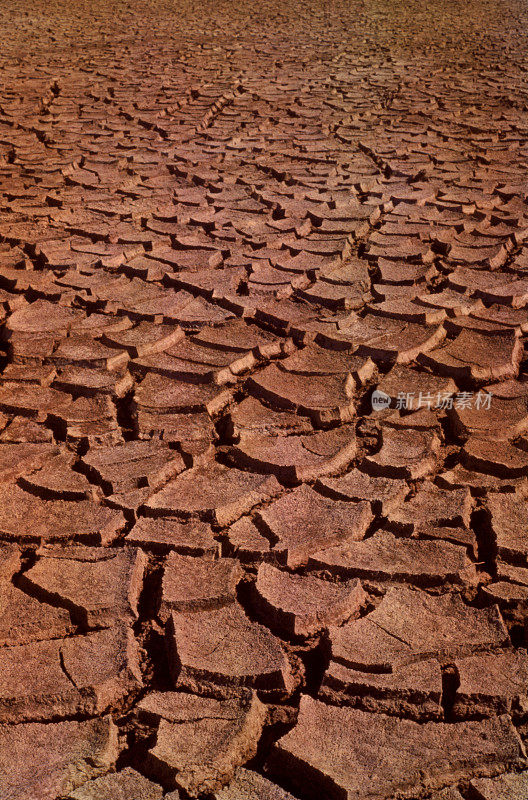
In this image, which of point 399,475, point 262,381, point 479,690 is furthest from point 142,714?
point 262,381

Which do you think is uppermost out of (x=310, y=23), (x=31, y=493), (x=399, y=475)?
(x=310, y=23)

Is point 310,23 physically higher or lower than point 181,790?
higher

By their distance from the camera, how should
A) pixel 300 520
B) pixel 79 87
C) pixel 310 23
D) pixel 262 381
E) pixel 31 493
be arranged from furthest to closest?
1. pixel 310 23
2. pixel 79 87
3. pixel 262 381
4. pixel 31 493
5. pixel 300 520

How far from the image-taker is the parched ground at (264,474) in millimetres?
1334

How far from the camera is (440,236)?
11.8ft

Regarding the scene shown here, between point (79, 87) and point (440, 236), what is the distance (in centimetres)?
480

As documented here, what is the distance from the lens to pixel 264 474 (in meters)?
2.05

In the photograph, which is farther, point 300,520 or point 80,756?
point 300,520

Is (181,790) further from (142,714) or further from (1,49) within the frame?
(1,49)

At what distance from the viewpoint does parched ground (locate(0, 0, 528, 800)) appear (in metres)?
1.33

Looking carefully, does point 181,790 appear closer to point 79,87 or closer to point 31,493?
point 31,493

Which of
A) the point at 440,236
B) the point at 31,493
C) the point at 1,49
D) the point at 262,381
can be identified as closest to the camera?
the point at 31,493

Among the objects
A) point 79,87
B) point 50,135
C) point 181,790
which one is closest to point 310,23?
point 79,87

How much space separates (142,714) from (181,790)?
0.18 m
